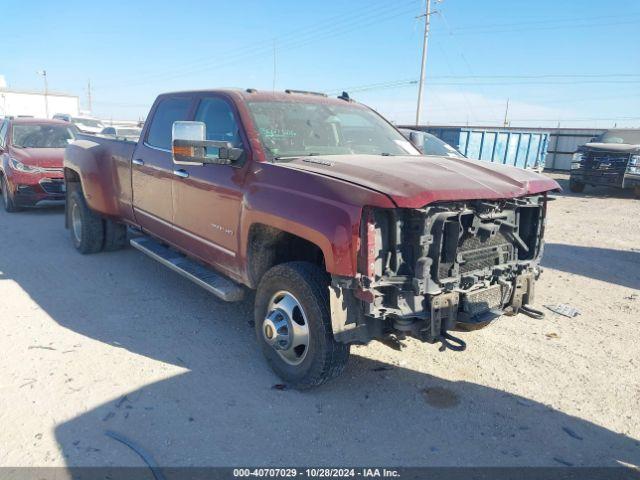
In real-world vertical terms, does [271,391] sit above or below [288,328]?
below

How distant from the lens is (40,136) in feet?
33.8

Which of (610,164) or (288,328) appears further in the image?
(610,164)

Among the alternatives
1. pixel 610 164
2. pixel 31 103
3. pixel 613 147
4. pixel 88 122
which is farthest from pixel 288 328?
pixel 31 103

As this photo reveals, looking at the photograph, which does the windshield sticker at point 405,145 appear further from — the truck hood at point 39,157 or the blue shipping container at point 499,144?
the blue shipping container at point 499,144

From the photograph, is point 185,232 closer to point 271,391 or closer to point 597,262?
point 271,391

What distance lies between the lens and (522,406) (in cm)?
340

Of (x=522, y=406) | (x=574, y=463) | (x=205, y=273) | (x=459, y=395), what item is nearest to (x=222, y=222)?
(x=205, y=273)

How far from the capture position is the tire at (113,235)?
682 cm

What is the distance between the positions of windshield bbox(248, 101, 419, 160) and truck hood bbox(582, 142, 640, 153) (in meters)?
11.6

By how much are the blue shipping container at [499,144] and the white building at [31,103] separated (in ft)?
174

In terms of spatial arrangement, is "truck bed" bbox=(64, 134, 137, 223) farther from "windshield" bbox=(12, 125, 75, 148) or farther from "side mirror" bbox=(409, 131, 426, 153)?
"windshield" bbox=(12, 125, 75, 148)

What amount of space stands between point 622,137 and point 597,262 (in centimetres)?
1041

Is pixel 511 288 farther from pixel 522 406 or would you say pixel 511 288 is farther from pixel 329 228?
pixel 329 228

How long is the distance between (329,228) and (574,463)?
1926 millimetres
